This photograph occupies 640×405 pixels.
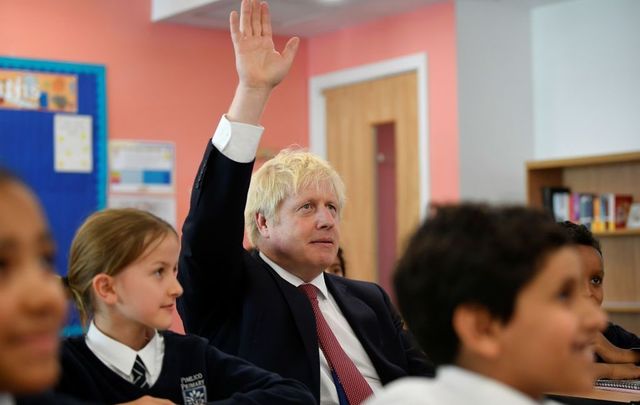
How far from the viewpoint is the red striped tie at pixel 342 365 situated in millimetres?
2295

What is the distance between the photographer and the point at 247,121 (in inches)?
86.2

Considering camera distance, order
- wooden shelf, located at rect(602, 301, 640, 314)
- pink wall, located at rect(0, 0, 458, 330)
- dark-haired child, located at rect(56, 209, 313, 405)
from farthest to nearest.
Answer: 1. pink wall, located at rect(0, 0, 458, 330)
2. wooden shelf, located at rect(602, 301, 640, 314)
3. dark-haired child, located at rect(56, 209, 313, 405)

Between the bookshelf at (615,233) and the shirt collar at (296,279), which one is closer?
the shirt collar at (296,279)

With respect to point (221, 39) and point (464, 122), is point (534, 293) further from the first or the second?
point (221, 39)

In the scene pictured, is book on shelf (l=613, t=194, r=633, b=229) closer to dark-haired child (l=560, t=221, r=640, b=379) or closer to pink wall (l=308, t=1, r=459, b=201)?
pink wall (l=308, t=1, r=459, b=201)

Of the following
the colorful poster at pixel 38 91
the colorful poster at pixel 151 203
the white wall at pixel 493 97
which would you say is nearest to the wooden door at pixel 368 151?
the white wall at pixel 493 97

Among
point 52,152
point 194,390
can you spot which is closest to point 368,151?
point 52,152

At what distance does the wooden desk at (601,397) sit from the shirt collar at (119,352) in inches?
36.6

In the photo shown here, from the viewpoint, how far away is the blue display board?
5.23 m

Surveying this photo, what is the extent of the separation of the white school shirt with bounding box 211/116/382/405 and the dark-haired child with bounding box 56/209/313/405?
1.18 feet

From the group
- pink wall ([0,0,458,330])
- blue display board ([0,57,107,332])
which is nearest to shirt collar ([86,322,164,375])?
blue display board ([0,57,107,332])

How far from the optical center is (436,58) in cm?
553

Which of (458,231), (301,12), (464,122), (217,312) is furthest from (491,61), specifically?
(458,231)

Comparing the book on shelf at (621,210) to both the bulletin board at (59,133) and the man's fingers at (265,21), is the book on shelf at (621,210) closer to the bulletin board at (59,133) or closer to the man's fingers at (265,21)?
the bulletin board at (59,133)
